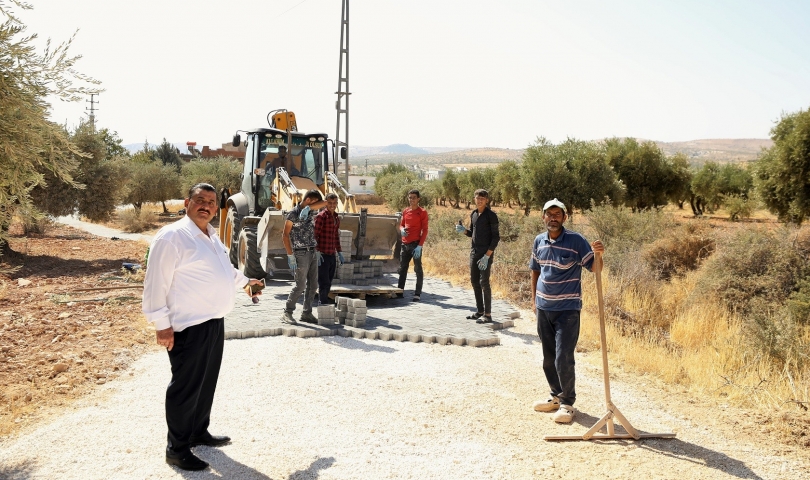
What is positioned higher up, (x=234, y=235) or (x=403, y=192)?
(x=403, y=192)

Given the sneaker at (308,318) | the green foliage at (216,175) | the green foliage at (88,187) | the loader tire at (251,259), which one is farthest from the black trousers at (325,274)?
the green foliage at (216,175)

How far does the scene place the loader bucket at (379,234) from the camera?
1197 centimetres

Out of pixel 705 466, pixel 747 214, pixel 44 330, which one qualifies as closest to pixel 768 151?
pixel 747 214

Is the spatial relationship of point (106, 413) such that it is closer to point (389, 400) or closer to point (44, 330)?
point (389, 400)

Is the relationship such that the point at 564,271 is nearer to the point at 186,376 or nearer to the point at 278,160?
the point at 186,376

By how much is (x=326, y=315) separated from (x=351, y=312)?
349 mm

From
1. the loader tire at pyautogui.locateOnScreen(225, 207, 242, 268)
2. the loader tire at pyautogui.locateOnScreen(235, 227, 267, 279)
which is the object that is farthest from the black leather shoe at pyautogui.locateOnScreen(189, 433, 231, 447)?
the loader tire at pyautogui.locateOnScreen(225, 207, 242, 268)

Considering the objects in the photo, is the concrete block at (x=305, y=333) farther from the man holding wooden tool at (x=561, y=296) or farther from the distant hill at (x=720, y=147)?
the distant hill at (x=720, y=147)

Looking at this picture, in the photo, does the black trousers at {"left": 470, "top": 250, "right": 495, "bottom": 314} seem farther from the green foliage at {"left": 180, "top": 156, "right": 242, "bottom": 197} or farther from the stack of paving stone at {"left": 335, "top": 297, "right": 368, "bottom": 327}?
the green foliage at {"left": 180, "top": 156, "right": 242, "bottom": 197}

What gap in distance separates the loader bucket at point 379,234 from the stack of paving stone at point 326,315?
129 inches

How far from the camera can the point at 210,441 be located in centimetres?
474

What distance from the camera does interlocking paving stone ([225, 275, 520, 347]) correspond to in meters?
8.15

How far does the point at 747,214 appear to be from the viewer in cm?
3603

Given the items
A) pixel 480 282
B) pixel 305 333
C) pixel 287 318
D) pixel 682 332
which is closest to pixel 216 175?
pixel 287 318
